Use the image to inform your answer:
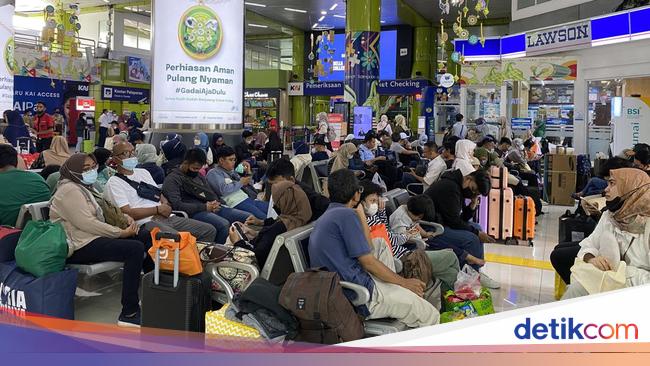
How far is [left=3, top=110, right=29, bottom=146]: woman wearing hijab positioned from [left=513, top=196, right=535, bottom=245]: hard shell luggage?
8.26m

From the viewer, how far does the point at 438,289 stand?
4277 millimetres

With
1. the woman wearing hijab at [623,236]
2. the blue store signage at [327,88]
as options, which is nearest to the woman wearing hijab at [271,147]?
the woman wearing hijab at [623,236]

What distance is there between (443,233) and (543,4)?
10780mm

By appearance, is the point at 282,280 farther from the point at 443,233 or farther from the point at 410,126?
the point at 410,126

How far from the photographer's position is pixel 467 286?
447 centimetres

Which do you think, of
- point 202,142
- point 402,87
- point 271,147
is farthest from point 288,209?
point 402,87

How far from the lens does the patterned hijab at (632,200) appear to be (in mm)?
3617

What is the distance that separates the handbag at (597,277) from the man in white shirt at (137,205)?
3072 millimetres

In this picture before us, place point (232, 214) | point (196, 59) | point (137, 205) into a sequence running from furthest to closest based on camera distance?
1. point (196, 59)
2. point (232, 214)
3. point (137, 205)

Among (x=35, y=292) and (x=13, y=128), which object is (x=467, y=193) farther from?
(x=13, y=128)

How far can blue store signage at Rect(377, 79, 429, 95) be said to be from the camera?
2341 cm

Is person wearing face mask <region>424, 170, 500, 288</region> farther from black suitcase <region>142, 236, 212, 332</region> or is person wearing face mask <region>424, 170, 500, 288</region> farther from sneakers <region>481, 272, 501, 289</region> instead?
black suitcase <region>142, 236, 212, 332</region>

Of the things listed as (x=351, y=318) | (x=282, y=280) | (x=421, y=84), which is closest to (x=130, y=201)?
(x=282, y=280)

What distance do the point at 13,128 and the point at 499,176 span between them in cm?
823
